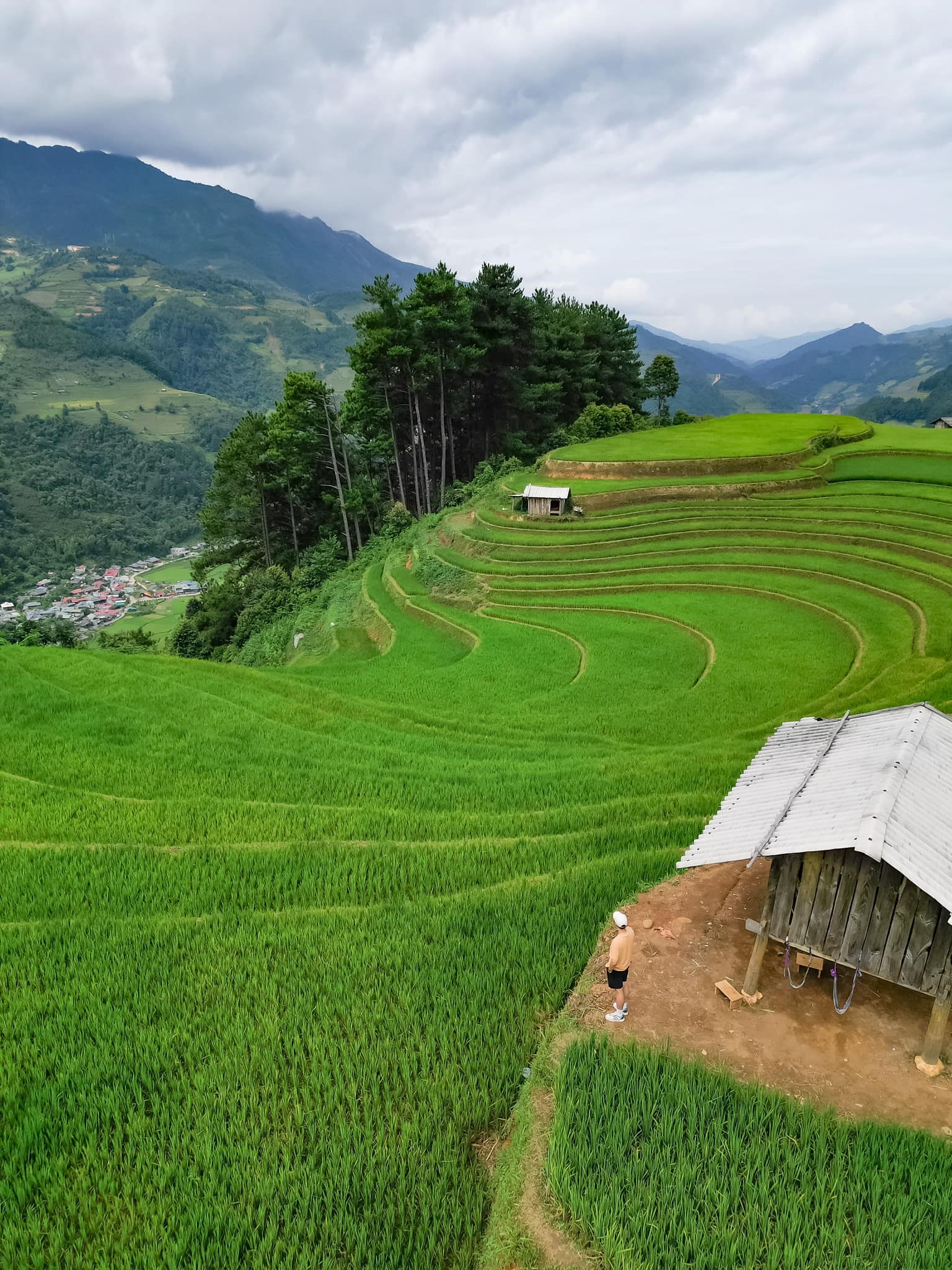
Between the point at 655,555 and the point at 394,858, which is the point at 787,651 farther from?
the point at 394,858

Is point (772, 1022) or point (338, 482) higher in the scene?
point (338, 482)

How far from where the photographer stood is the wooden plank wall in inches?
183

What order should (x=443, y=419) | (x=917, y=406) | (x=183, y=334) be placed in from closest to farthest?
(x=443, y=419) < (x=917, y=406) < (x=183, y=334)

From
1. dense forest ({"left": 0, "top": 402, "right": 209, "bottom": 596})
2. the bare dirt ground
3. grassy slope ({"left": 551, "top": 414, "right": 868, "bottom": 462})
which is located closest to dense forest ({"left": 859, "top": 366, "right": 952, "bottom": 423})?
grassy slope ({"left": 551, "top": 414, "right": 868, "bottom": 462})

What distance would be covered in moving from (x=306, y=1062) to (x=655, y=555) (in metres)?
22.9

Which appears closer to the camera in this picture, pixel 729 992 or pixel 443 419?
pixel 729 992

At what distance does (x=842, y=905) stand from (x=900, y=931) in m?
0.39

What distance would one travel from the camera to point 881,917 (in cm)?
481

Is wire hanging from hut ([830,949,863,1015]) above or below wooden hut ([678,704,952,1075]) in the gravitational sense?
below

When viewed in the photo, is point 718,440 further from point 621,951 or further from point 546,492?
point 621,951

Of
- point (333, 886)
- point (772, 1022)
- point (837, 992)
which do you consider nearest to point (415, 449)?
point (333, 886)

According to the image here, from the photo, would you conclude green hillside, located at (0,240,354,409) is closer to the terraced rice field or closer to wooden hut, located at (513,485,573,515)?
wooden hut, located at (513,485,573,515)

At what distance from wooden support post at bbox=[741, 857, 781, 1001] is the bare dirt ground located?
0.15 meters

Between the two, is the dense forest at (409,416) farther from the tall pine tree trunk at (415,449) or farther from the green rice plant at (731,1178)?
the green rice plant at (731,1178)
